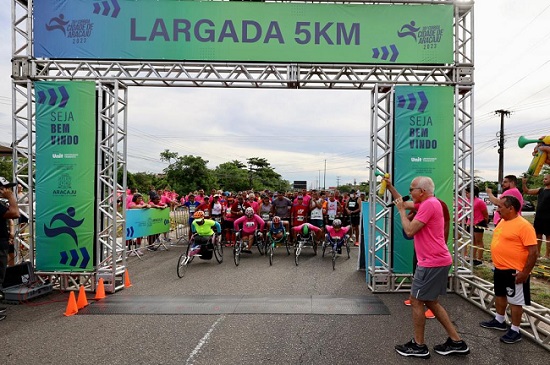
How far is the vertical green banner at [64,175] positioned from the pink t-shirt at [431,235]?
6.01 m

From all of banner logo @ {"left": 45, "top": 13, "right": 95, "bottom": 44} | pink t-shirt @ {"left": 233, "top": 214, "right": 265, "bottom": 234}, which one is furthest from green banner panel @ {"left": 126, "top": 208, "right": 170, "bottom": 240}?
banner logo @ {"left": 45, "top": 13, "right": 95, "bottom": 44}

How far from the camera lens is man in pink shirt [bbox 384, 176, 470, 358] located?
4.21m

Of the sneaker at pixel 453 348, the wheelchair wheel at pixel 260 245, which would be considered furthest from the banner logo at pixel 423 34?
the wheelchair wheel at pixel 260 245

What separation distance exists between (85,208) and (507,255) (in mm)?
7098

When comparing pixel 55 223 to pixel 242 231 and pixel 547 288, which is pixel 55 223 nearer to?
pixel 242 231

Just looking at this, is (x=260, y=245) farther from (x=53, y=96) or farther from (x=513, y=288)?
(x=513, y=288)

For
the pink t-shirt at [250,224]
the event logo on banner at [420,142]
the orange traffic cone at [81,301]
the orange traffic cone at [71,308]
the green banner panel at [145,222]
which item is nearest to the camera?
the orange traffic cone at [71,308]

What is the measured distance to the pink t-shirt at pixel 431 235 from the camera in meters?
4.20

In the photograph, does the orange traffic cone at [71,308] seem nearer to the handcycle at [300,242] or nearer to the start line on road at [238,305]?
the start line on road at [238,305]

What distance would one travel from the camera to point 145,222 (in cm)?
1175

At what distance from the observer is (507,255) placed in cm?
470

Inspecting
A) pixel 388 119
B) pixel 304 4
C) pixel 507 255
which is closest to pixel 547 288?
pixel 507 255

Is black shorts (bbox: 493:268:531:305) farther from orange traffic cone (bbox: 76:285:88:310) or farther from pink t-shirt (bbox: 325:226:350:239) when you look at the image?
orange traffic cone (bbox: 76:285:88:310)

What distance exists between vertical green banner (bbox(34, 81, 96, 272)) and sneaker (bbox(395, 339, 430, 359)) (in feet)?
19.1
